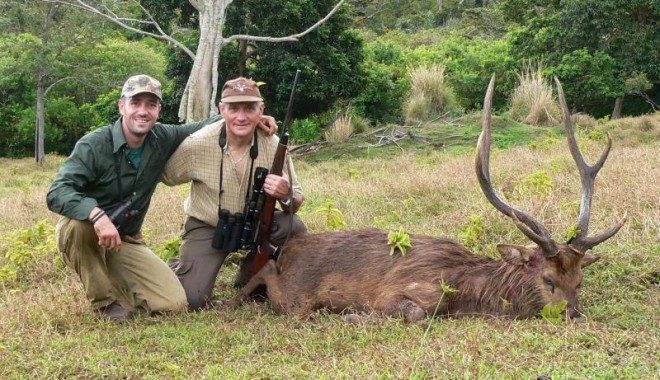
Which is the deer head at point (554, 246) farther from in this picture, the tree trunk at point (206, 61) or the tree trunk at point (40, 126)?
the tree trunk at point (40, 126)

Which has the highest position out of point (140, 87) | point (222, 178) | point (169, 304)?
point (140, 87)

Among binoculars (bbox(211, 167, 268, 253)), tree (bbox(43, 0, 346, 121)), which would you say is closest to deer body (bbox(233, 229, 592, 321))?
binoculars (bbox(211, 167, 268, 253))

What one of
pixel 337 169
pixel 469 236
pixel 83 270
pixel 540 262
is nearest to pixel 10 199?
pixel 337 169

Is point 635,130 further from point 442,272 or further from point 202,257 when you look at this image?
point 202,257

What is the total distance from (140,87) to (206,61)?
11.4 metres

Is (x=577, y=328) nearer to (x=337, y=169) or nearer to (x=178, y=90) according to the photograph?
(x=337, y=169)

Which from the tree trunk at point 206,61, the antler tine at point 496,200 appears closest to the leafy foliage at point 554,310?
the antler tine at point 496,200

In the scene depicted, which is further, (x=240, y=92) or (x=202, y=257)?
(x=202, y=257)

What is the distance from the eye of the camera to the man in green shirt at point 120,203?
477 cm

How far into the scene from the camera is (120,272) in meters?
5.31

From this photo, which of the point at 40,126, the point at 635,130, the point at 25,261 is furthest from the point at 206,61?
the point at 25,261

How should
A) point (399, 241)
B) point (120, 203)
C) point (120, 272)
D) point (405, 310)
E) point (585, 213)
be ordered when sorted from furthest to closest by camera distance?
point (120, 272) < point (120, 203) < point (399, 241) < point (585, 213) < point (405, 310)

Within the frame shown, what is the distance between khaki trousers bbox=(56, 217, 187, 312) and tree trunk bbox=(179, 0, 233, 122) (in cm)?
1117

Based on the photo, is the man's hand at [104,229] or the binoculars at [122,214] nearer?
the man's hand at [104,229]
